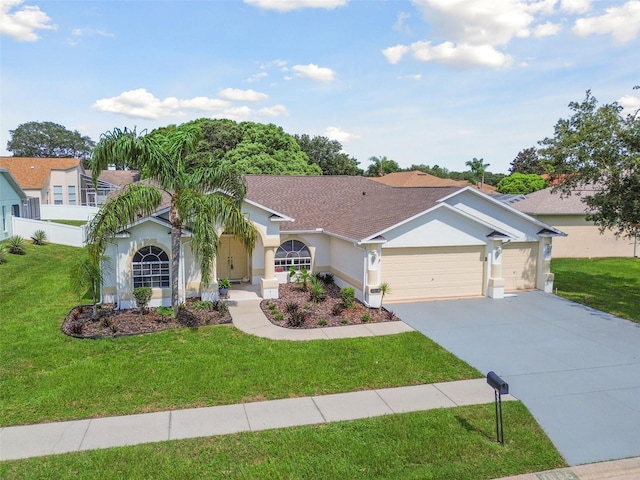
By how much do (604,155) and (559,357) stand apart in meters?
8.91

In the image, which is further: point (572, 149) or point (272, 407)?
point (572, 149)

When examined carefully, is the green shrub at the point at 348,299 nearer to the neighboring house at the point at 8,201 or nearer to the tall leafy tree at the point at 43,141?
the neighboring house at the point at 8,201

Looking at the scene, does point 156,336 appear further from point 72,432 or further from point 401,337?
point 401,337

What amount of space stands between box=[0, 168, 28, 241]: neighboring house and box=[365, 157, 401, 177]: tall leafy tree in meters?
48.9

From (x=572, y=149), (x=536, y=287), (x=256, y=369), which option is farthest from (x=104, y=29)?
(x=536, y=287)

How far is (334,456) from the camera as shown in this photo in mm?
6875

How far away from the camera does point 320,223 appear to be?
20.5 metres

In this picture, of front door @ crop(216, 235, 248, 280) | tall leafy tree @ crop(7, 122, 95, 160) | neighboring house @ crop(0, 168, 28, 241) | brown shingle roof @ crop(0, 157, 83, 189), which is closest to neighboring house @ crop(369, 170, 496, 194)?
front door @ crop(216, 235, 248, 280)

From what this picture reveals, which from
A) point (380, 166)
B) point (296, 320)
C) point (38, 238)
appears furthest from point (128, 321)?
point (380, 166)

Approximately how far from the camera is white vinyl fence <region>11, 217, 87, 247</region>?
27.2 m

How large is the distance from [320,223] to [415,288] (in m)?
5.71

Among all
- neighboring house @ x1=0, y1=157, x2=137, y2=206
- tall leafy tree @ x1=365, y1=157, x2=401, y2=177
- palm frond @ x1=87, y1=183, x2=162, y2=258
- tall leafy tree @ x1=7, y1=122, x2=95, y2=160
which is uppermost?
tall leafy tree @ x1=7, y1=122, x2=95, y2=160

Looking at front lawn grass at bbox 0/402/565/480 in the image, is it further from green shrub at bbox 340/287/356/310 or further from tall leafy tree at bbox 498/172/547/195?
tall leafy tree at bbox 498/172/547/195

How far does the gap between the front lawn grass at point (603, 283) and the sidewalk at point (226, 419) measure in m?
9.68
